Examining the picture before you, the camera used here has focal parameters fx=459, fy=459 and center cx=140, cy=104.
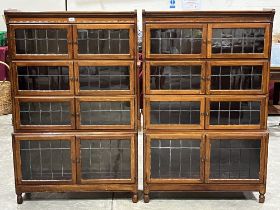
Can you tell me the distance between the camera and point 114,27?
3344 mm

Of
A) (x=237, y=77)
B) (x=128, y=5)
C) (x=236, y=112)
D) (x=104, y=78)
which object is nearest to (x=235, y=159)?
(x=236, y=112)

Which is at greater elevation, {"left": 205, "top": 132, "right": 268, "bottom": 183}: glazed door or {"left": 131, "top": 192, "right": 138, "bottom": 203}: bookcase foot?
{"left": 205, "top": 132, "right": 268, "bottom": 183}: glazed door

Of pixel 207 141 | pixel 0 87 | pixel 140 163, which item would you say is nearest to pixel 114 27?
pixel 207 141

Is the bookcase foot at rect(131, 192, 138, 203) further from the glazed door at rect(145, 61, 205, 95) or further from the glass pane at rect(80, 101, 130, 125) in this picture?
the glazed door at rect(145, 61, 205, 95)

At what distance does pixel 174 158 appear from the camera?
3582 mm

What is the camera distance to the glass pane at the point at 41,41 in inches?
132

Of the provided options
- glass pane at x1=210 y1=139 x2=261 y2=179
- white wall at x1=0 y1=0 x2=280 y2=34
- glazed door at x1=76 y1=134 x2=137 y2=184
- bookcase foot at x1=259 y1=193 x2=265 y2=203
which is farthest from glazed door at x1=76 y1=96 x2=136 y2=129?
white wall at x1=0 y1=0 x2=280 y2=34

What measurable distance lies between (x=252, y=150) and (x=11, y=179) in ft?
7.07

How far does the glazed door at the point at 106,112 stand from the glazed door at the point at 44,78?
0.16 m

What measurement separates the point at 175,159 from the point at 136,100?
22.0 inches

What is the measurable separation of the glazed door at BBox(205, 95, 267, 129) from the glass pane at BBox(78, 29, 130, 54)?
0.76 meters

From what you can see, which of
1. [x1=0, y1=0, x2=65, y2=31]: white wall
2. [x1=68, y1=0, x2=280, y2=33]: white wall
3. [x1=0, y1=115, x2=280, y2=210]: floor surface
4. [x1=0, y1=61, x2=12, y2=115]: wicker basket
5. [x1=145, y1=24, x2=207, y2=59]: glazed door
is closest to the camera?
[x1=145, y1=24, x2=207, y2=59]: glazed door

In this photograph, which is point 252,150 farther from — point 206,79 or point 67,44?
point 67,44

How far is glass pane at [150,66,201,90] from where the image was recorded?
3436 mm
